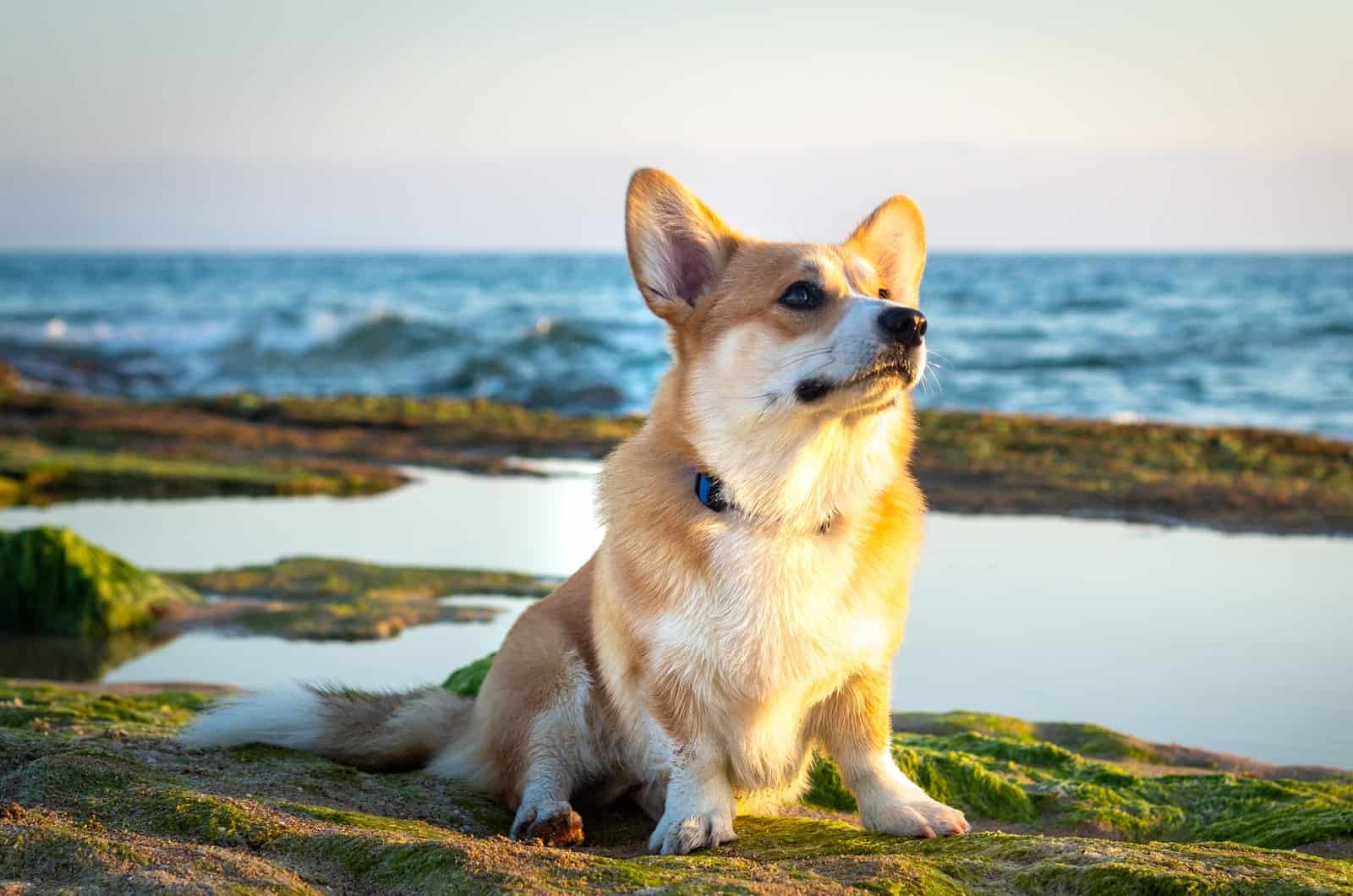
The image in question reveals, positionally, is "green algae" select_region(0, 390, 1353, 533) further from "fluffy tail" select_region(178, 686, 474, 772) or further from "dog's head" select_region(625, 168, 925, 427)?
"dog's head" select_region(625, 168, 925, 427)

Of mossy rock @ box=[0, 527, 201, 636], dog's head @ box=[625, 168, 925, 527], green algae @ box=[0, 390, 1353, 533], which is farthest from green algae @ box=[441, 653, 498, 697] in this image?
green algae @ box=[0, 390, 1353, 533]

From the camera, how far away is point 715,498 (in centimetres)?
381

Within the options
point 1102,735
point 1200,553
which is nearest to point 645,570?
point 1102,735

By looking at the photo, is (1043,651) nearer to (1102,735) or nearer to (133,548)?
(1102,735)

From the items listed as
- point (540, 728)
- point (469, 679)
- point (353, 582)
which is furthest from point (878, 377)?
point (353, 582)

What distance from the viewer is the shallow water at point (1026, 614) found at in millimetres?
6227

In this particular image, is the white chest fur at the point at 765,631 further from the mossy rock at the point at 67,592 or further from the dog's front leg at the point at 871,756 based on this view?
the mossy rock at the point at 67,592

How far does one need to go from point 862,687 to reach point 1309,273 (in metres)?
65.8

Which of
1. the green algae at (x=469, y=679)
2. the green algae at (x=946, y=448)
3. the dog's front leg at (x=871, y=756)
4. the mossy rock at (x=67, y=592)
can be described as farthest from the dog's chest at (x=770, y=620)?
the green algae at (x=946, y=448)

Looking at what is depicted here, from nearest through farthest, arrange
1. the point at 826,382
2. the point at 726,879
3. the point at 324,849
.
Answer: the point at 726,879 → the point at 324,849 → the point at 826,382

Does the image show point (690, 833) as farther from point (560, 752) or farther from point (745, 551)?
point (745, 551)

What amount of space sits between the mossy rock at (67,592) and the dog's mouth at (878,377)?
17.7ft

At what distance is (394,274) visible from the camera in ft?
243

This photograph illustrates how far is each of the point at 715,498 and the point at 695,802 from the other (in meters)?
0.85
